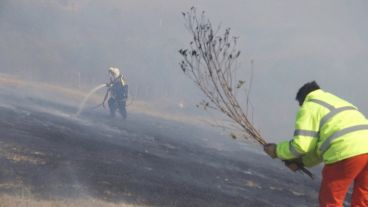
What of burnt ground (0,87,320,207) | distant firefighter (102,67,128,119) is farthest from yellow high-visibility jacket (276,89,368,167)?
distant firefighter (102,67,128,119)

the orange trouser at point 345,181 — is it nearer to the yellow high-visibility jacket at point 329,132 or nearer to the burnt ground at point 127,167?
the yellow high-visibility jacket at point 329,132

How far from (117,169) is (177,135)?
24.1 feet

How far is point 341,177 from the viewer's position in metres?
4.42

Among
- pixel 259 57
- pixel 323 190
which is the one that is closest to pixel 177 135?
pixel 323 190

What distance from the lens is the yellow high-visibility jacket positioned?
4367mm

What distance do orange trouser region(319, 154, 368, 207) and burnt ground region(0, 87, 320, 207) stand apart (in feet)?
10.2

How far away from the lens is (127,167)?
895 centimetres

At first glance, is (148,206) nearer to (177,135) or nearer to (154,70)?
(177,135)

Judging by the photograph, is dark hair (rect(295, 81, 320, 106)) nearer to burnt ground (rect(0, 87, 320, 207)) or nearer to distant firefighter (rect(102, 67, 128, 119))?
burnt ground (rect(0, 87, 320, 207))

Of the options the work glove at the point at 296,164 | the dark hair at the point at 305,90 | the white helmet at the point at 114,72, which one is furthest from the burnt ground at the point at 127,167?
the white helmet at the point at 114,72

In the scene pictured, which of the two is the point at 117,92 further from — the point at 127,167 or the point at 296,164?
the point at 296,164

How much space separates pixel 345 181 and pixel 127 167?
5.22 meters

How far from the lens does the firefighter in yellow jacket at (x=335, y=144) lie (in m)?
4.37

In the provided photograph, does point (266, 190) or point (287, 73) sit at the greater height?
point (287, 73)
